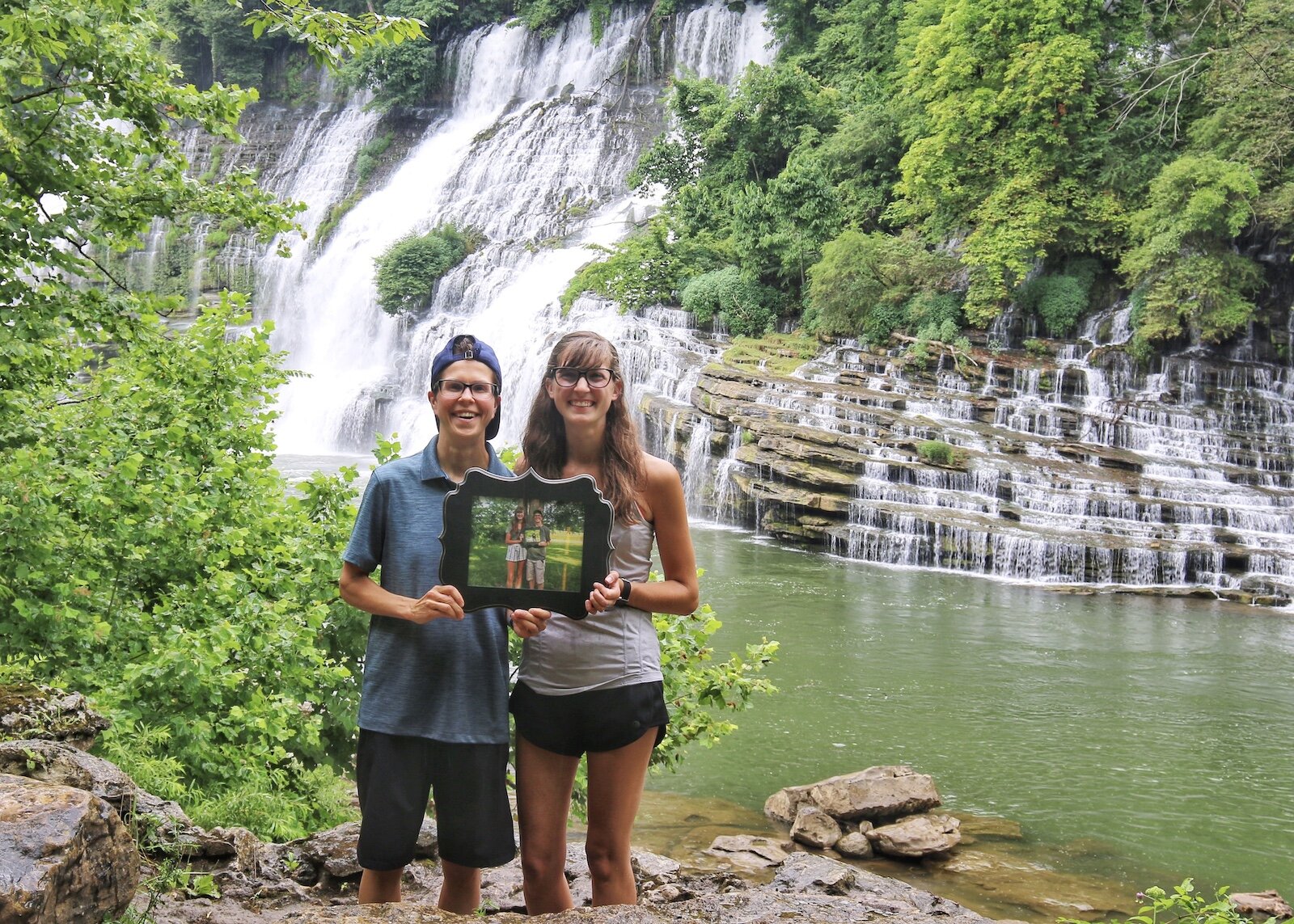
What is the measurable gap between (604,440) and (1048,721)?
279 inches

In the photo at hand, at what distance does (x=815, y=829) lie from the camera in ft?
20.0

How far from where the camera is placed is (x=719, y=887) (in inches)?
152

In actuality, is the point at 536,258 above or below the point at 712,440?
above

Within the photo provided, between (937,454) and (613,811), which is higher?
(937,454)

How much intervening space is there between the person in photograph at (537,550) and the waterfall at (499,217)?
741 inches

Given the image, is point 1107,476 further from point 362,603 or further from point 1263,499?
point 362,603

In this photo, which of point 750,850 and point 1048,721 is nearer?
point 750,850

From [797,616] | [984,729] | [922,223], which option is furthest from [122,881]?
[922,223]

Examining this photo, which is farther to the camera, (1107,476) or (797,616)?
(1107,476)

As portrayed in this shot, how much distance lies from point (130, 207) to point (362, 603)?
124 inches

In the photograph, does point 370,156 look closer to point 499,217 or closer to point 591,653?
point 499,217

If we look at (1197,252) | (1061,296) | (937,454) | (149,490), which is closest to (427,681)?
(149,490)

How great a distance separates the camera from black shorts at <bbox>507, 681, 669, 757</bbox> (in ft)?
8.38

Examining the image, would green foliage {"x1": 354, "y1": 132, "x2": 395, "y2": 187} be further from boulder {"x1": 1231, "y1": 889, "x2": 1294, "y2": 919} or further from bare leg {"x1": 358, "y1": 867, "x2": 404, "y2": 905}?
bare leg {"x1": 358, "y1": 867, "x2": 404, "y2": 905}
